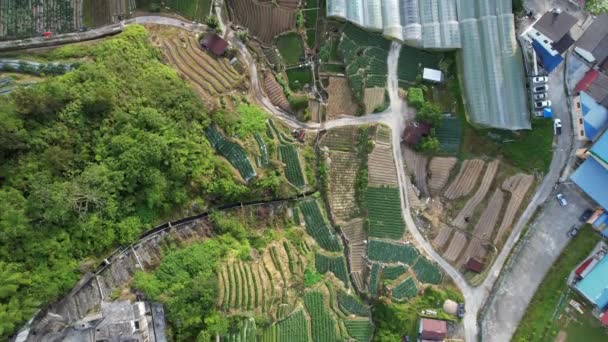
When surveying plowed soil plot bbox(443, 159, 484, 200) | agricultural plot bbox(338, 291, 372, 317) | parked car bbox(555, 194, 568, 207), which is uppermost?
plowed soil plot bbox(443, 159, 484, 200)

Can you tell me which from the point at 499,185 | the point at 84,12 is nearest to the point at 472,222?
the point at 499,185

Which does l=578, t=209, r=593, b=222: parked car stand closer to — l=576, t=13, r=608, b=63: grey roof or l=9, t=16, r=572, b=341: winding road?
l=9, t=16, r=572, b=341: winding road

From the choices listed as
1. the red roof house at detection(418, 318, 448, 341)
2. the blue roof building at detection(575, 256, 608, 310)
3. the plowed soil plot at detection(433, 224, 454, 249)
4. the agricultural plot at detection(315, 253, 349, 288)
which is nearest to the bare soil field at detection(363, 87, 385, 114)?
the plowed soil plot at detection(433, 224, 454, 249)

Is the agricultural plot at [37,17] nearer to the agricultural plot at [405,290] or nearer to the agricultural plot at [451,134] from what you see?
the agricultural plot at [451,134]

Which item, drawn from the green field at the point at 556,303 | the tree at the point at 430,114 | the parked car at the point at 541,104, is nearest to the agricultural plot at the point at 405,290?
the green field at the point at 556,303

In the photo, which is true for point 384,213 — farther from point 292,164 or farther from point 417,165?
point 292,164

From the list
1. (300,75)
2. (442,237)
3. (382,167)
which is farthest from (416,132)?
(300,75)
